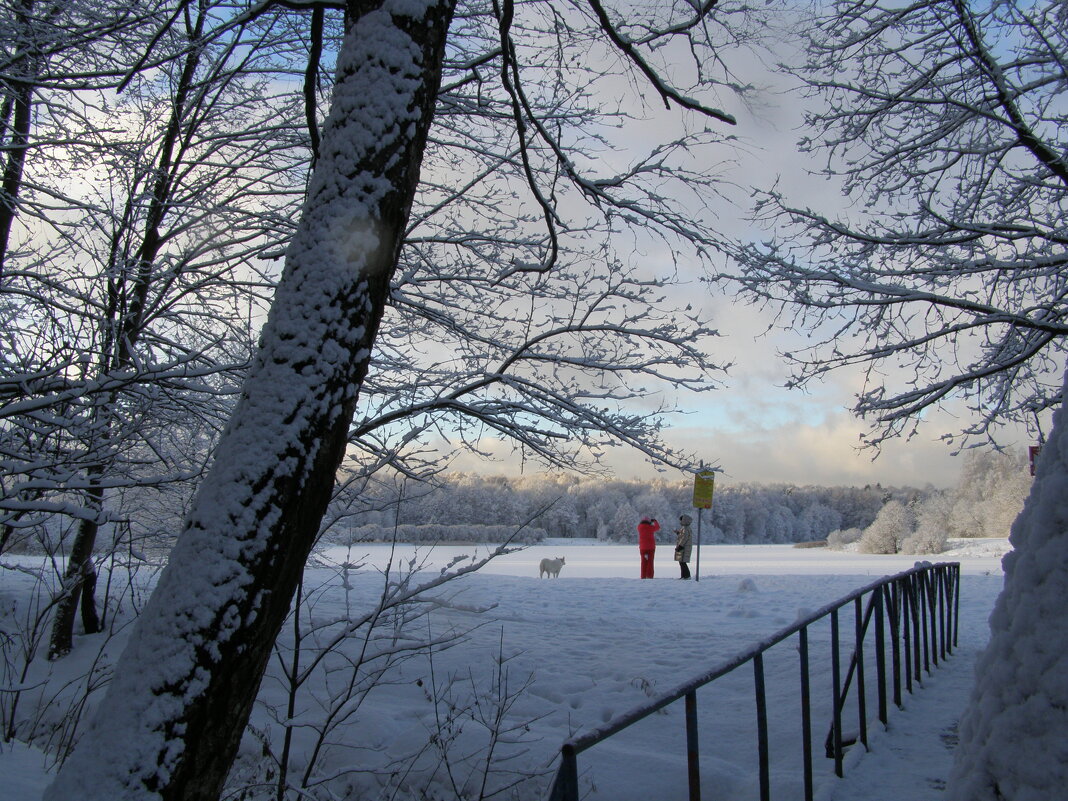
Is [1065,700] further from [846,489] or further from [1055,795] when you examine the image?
[846,489]

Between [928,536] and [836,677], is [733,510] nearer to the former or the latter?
[928,536]

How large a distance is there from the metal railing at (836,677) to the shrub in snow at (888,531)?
37600mm

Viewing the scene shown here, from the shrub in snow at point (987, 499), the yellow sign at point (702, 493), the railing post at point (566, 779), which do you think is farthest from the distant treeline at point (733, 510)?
the railing post at point (566, 779)

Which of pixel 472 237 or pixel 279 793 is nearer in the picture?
pixel 279 793

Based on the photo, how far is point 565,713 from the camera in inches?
222

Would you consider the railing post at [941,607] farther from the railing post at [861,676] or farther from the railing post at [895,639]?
the railing post at [861,676]

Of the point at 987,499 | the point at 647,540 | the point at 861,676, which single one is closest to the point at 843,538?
the point at 987,499

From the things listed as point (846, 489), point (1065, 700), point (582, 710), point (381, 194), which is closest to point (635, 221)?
point (381, 194)

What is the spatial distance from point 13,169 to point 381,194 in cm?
563

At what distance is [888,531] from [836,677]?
144ft

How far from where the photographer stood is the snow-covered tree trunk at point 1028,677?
2.15 feet

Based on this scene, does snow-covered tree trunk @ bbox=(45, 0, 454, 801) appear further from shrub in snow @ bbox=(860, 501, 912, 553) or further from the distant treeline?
shrub in snow @ bbox=(860, 501, 912, 553)

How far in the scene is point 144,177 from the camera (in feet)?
19.6

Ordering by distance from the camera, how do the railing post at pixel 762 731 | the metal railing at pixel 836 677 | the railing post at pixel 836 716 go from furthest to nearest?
the railing post at pixel 836 716
the railing post at pixel 762 731
the metal railing at pixel 836 677
